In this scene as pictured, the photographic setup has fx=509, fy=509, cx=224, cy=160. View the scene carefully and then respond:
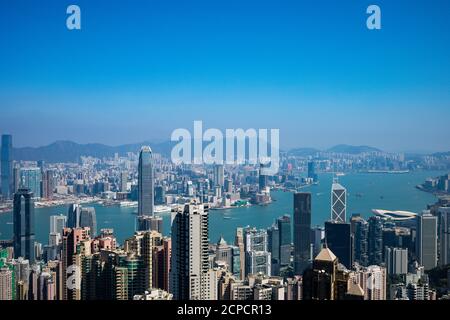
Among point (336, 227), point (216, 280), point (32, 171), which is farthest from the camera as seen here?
point (336, 227)

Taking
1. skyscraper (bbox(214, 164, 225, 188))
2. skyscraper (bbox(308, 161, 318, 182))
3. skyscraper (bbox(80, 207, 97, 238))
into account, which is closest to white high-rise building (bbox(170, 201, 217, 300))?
skyscraper (bbox(214, 164, 225, 188))

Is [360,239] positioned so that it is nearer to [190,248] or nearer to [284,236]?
[284,236]

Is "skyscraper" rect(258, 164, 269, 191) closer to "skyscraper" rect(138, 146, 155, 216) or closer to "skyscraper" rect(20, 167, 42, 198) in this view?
"skyscraper" rect(138, 146, 155, 216)

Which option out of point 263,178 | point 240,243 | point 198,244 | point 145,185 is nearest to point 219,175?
point 263,178

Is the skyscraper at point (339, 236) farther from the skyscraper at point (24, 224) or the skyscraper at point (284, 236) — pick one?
the skyscraper at point (24, 224)

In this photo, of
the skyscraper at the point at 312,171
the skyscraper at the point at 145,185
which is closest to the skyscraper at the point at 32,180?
the skyscraper at the point at 145,185
